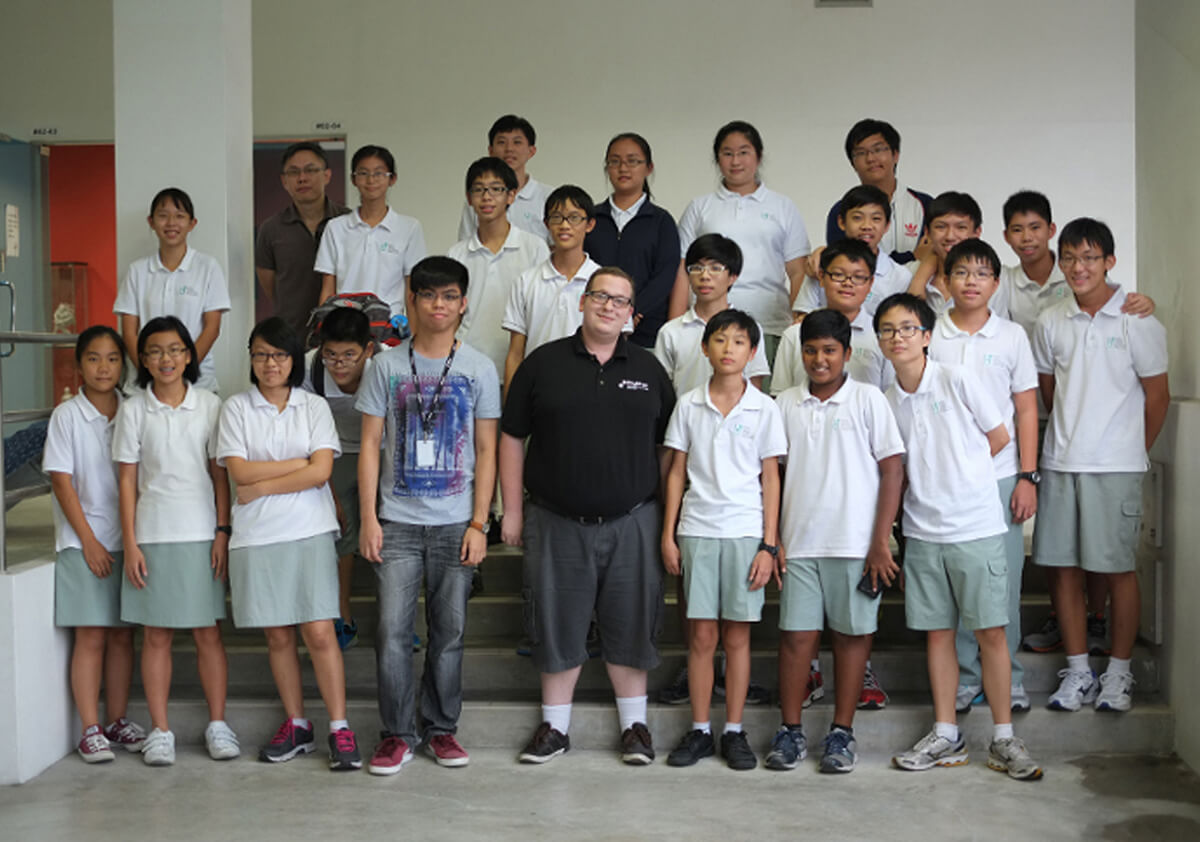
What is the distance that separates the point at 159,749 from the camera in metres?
4.03

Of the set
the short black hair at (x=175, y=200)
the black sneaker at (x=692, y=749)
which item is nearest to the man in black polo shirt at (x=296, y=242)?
the short black hair at (x=175, y=200)

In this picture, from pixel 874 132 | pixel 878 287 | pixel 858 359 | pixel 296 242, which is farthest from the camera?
pixel 296 242

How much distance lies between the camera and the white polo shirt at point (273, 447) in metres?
3.96

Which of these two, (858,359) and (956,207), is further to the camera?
(956,207)

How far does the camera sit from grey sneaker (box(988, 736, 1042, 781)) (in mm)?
3791

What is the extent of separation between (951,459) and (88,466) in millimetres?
2993

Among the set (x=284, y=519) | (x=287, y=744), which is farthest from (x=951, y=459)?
(x=287, y=744)

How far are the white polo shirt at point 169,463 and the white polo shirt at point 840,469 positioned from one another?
202 centimetres

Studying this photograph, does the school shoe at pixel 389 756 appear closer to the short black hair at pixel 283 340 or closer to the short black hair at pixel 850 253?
the short black hair at pixel 283 340

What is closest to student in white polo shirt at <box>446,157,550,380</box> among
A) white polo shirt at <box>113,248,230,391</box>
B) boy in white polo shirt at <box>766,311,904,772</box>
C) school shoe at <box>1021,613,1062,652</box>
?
white polo shirt at <box>113,248,230,391</box>

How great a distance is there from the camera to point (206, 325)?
491cm

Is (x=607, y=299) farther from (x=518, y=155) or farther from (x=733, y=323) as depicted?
(x=518, y=155)

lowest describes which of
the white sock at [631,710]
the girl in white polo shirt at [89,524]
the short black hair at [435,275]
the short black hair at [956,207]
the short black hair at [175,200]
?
the white sock at [631,710]

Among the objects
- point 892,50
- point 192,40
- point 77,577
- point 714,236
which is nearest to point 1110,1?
point 892,50
